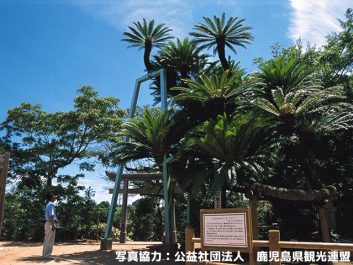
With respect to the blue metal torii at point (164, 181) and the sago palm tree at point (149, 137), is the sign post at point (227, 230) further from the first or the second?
the sago palm tree at point (149, 137)

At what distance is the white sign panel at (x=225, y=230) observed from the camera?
19.6 feet

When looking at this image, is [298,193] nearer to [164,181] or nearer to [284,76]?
[284,76]

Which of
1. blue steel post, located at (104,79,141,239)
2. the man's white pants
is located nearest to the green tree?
blue steel post, located at (104,79,141,239)

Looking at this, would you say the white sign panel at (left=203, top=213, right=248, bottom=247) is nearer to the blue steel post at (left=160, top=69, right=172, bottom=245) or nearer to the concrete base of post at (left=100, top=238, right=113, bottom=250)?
the blue steel post at (left=160, top=69, right=172, bottom=245)

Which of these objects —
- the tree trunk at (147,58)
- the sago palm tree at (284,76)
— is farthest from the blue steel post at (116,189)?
the sago palm tree at (284,76)

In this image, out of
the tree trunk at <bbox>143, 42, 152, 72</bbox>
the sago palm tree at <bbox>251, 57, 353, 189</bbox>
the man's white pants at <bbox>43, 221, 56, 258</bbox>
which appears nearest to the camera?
the man's white pants at <bbox>43, 221, 56, 258</bbox>

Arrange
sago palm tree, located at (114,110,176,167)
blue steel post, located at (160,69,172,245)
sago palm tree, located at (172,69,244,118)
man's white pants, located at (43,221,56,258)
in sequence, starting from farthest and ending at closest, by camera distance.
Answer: sago palm tree, located at (114,110,176,167) → blue steel post, located at (160,69,172,245) → sago palm tree, located at (172,69,244,118) → man's white pants, located at (43,221,56,258)

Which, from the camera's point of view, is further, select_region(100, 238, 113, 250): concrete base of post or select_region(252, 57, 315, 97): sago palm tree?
select_region(100, 238, 113, 250): concrete base of post

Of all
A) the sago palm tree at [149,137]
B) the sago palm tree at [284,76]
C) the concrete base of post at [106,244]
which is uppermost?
the sago palm tree at [284,76]

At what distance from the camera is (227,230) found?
6184 mm

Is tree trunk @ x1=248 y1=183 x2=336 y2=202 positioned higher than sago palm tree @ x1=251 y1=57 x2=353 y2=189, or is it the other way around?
sago palm tree @ x1=251 y1=57 x2=353 y2=189

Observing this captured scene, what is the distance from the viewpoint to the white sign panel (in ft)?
19.6

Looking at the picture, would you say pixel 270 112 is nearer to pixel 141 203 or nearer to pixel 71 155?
pixel 71 155

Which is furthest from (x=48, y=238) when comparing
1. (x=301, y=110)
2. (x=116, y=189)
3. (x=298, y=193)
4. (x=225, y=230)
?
(x=301, y=110)
